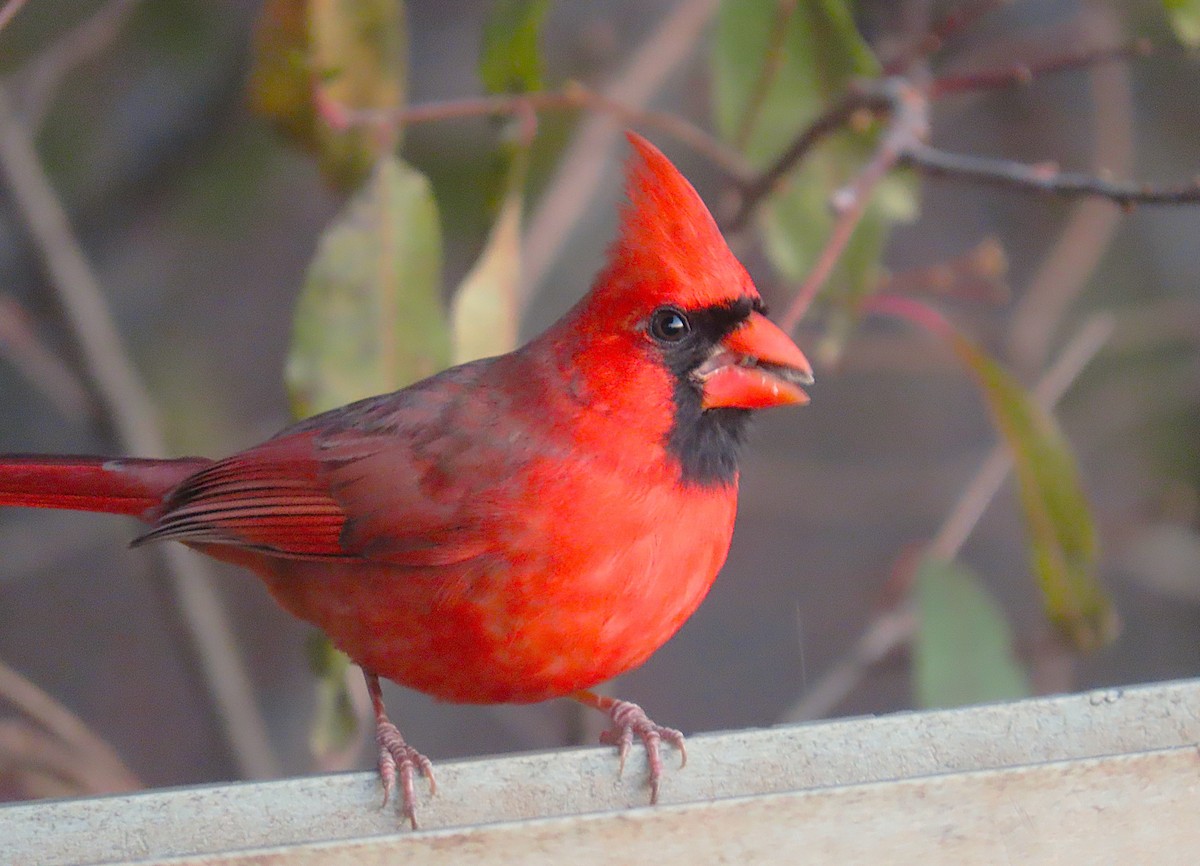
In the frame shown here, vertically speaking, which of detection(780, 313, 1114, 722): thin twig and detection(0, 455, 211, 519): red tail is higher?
detection(0, 455, 211, 519): red tail

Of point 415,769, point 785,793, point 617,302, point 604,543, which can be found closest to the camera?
point 785,793

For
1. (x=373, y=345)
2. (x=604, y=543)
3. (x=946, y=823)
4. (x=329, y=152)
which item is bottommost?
(x=946, y=823)

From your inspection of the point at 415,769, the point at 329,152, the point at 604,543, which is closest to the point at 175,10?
the point at 329,152

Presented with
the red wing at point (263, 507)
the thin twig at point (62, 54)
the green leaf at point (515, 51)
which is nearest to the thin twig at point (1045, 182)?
the green leaf at point (515, 51)

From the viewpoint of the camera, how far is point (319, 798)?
4.03ft

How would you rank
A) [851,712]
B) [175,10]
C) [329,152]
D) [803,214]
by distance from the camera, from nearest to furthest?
[329,152] → [803,214] → [175,10] → [851,712]

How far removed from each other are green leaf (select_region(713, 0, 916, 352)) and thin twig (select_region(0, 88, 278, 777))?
141 centimetres

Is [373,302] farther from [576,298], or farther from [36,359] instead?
[576,298]

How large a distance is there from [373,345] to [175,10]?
5.19ft

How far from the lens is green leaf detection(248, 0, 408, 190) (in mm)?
2150

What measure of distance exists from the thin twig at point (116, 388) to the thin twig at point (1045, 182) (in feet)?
5.57

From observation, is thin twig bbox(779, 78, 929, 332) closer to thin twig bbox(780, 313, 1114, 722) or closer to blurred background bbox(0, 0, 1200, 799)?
blurred background bbox(0, 0, 1200, 799)

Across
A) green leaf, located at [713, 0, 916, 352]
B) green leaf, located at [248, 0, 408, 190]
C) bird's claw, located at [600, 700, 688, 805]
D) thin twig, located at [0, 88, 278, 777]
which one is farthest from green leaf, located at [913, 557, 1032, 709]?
thin twig, located at [0, 88, 278, 777]

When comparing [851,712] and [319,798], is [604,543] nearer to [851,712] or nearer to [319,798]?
[319,798]
